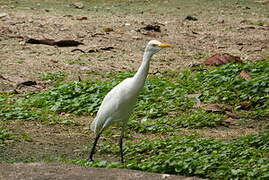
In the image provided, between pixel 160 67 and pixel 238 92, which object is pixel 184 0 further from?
pixel 238 92

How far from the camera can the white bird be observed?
270 inches

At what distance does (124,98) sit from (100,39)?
6958mm

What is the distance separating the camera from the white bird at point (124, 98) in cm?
686

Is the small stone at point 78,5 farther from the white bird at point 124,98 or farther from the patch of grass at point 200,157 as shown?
the white bird at point 124,98

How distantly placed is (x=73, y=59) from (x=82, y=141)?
4.37 m

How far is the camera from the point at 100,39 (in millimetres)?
13820

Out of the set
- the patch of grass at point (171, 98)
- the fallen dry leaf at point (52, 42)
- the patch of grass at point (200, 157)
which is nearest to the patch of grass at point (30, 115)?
the patch of grass at point (171, 98)

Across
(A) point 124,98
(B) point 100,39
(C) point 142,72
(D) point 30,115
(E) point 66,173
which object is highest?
(C) point 142,72

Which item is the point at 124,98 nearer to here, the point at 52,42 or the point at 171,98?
the point at 171,98

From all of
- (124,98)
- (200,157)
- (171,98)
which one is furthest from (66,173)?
(171,98)

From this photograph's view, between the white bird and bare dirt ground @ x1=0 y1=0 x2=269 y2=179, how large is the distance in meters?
0.59

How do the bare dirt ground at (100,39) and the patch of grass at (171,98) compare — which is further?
the patch of grass at (171,98)

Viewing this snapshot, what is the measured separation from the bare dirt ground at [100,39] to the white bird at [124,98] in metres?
0.59

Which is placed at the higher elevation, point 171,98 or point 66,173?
point 66,173
